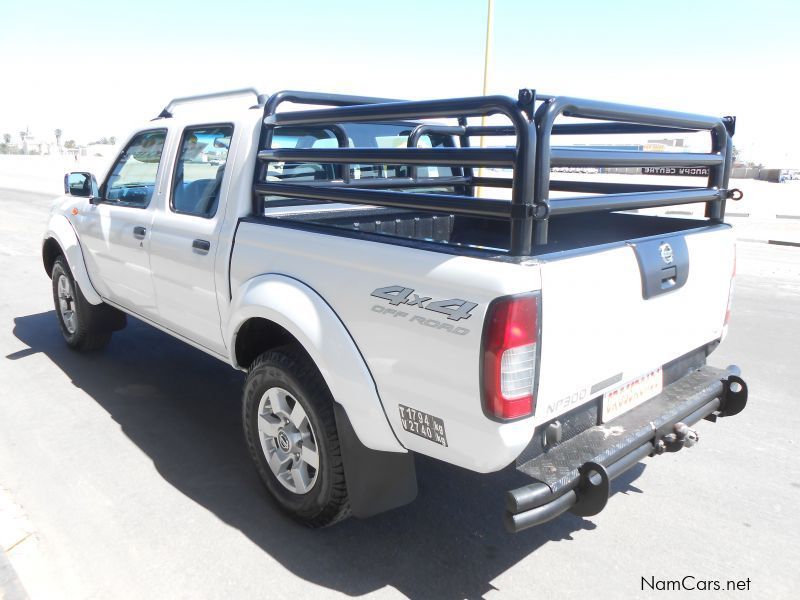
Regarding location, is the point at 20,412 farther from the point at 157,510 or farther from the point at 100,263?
the point at 157,510

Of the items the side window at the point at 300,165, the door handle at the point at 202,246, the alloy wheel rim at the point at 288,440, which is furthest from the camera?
the side window at the point at 300,165

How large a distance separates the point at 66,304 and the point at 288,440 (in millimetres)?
3528

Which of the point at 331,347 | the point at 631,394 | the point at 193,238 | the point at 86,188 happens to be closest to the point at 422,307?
the point at 331,347

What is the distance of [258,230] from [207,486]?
4.72 ft

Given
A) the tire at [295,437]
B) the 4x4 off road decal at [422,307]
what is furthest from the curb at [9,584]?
the 4x4 off road decal at [422,307]

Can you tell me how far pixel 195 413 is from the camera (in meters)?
4.52

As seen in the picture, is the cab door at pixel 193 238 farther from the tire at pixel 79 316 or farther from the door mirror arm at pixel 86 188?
the tire at pixel 79 316

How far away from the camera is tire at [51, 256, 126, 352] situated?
17.7 feet

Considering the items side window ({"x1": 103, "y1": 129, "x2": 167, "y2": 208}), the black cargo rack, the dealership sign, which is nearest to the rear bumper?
the black cargo rack

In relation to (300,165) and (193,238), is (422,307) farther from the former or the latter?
(300,165)

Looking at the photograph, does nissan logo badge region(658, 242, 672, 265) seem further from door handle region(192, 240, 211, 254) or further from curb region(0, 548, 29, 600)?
curb region(0, 548, 29, 600)

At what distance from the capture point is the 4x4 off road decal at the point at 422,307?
7.49ft

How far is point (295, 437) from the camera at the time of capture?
311 cm

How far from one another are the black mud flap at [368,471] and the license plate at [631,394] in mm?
855
